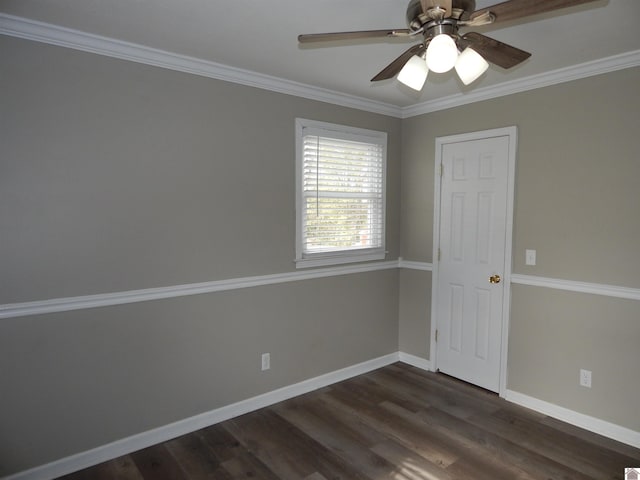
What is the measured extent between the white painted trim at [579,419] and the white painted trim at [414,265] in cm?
122

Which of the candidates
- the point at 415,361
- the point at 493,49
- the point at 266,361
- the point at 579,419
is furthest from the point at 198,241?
the point at 579,419

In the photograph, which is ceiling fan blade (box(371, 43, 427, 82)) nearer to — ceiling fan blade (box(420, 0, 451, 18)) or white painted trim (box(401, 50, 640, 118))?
ceiling fan blade (box(420, 0, 451, 18))

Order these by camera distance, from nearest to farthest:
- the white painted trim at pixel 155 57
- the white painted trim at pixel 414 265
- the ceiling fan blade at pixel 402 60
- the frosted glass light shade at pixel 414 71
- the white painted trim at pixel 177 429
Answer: the ceiling fan blade at pixel 402 60
the frosted glass light shade at pixel 414 71
the white painted trim at pixel 155 57
the white painted trim at pixel 177 429
the white painted trim at pixel 414 265

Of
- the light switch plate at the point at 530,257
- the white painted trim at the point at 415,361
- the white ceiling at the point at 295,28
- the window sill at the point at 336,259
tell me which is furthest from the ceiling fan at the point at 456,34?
the white painted trim at the point at 415,361

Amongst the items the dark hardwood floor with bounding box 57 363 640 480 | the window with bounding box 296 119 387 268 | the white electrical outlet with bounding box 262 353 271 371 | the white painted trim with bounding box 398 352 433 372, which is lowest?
the dark hardwood floor with bounding box 57 363 640 480

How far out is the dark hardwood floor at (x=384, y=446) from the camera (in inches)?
95.2

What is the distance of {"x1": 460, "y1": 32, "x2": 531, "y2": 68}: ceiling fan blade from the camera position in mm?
1632

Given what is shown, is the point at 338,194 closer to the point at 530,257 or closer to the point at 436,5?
the point at 530,257

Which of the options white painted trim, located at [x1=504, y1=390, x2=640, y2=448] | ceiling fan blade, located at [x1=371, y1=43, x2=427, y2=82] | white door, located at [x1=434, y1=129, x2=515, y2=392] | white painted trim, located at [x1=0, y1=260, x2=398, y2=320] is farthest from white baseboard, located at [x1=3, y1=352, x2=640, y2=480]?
ceiling fan blade, located at [x1=371, y1=43, x2=427, y2=82]

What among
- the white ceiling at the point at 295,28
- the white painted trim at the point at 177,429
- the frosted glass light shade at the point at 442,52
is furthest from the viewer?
the white painted trim at the point at 177,429

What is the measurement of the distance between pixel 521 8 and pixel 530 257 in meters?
2.18

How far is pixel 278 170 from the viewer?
3188mm

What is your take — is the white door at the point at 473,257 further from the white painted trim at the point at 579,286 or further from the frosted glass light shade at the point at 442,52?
the frosted glass light shade at the point at 442,52

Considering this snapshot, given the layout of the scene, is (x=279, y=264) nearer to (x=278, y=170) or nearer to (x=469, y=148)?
(x=278, y=170)
